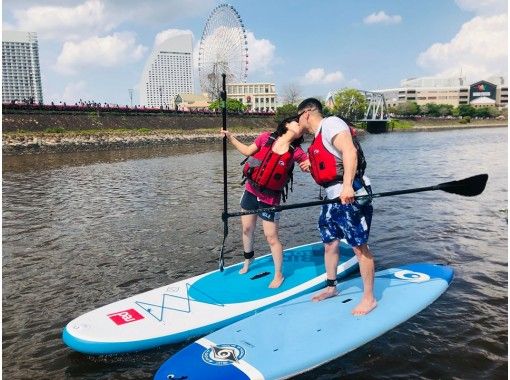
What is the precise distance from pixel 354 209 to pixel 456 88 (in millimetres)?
199822

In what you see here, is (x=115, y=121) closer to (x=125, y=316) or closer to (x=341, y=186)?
(x=125, y=316)

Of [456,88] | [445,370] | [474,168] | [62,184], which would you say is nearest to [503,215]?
[445,370]

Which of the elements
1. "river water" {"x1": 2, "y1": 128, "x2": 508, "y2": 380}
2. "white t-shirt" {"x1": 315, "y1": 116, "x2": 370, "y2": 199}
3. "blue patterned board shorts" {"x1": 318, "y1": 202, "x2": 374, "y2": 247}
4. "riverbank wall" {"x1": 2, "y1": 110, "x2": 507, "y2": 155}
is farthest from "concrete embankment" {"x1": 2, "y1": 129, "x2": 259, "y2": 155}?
"blue patterned board shorts" {"x1": 318, "y1": 202, "x2": 374, "y2": 247}

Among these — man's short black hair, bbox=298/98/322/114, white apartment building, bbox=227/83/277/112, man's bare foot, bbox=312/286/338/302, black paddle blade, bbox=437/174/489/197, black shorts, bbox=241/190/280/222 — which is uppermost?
white apartment building, bbox=227/83/277/112

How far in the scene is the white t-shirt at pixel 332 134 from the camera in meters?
4.52

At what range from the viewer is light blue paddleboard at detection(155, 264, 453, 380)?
3.78 metres

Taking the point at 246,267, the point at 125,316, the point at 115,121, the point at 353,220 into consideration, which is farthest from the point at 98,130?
the point at 353,220

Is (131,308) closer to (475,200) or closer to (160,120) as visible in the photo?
(475,200)

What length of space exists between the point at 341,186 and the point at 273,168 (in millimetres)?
1126

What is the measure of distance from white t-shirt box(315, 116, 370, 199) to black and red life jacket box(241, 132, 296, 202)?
812 mm

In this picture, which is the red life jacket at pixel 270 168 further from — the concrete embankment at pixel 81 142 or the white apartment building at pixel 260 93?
the white apartment building at pixel 260 93

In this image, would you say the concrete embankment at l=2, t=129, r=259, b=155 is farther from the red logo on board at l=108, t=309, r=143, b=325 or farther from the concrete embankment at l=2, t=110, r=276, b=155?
the red logo on board at l=108, t=309, r=143, b=325

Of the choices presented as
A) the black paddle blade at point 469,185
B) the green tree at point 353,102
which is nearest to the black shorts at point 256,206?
the black paddle blade at point 469,185

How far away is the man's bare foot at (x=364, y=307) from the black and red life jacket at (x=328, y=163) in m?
1.44
